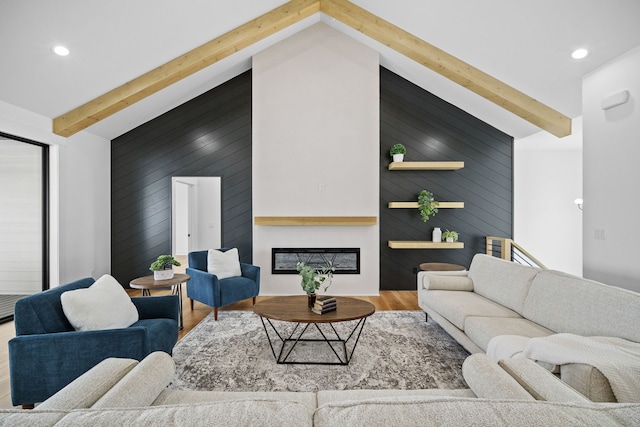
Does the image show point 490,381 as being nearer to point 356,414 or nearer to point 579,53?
point 356,414

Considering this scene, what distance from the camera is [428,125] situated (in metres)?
5.49

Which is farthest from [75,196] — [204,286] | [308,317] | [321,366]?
[321,366]

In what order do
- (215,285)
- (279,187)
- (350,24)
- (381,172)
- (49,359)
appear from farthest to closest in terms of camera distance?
(381,172), (279,187), (350,24), (215,285), (49,359)

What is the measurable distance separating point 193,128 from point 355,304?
4.14 m

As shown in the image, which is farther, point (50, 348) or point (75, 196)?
point (75, 196)

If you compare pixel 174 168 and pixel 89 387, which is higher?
pixel 174 168

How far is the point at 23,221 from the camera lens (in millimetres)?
4383

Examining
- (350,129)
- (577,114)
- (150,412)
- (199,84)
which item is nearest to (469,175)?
(577,114)

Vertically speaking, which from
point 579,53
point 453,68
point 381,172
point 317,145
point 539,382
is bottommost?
point 539,382

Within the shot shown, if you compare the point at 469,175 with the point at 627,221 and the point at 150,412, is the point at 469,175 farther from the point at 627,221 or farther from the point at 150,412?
the point at 150,412

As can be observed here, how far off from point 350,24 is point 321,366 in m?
4.32

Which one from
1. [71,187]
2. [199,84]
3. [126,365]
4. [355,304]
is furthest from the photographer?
[199,84]

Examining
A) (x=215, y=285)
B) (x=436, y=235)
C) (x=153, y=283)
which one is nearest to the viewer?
(x=153, y=283)

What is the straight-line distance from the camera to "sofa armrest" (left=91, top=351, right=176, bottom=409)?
1.08 meters
